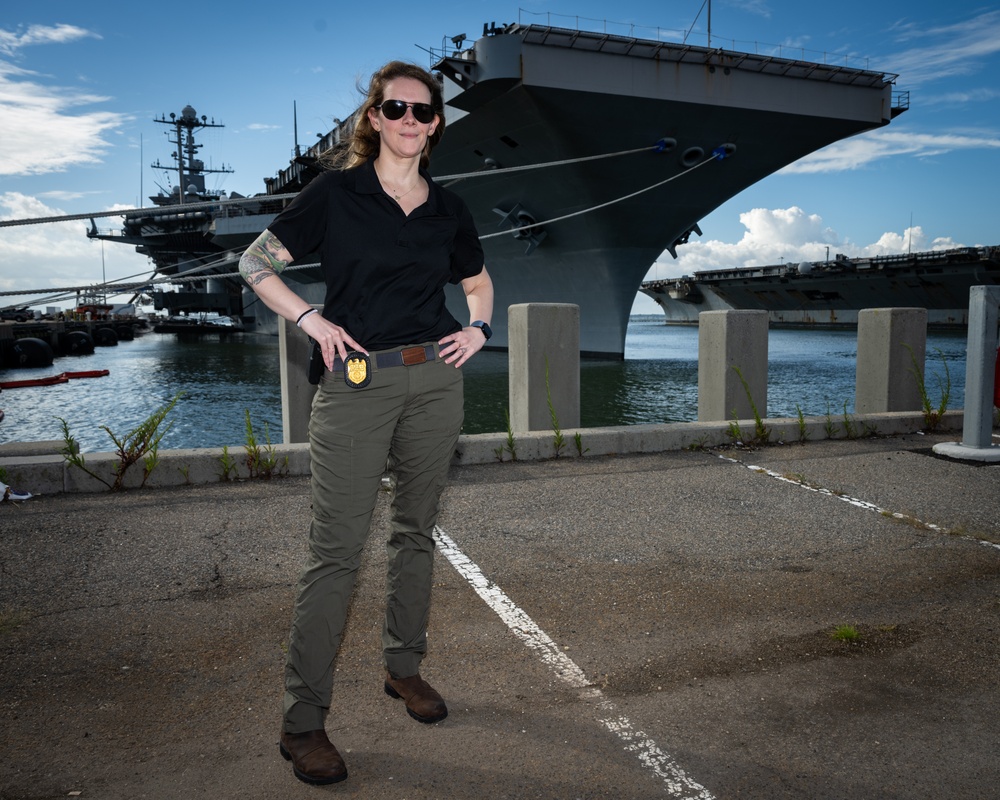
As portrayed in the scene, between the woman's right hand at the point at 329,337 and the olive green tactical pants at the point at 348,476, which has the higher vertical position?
the woman's right hand at the point at 329,337

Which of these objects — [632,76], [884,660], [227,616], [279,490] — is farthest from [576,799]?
[632,76]

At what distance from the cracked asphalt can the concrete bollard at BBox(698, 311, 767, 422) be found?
7.82ft

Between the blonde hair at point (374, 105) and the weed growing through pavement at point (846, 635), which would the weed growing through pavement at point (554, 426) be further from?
the blonde hair at point (374, 105)

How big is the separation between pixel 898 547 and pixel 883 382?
4.50 meters

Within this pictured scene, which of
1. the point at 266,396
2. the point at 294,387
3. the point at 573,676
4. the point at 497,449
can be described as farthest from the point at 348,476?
the point at 266,396

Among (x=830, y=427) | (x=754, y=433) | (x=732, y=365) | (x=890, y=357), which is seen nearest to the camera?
(x=754, y=433)

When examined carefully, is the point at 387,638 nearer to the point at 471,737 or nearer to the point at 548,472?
the point at 471,737

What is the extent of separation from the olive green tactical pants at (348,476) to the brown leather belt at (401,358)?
0.06 feet

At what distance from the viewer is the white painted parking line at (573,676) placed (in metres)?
2.15

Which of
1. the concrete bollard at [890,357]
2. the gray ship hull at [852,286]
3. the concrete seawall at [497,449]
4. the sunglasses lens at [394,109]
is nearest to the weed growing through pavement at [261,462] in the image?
the concrete seawall at [497,449]

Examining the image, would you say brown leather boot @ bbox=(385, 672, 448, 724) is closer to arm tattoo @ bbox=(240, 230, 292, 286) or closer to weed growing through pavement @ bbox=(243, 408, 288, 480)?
arm tattoo @ bbox=(240, 230, 292, 286)

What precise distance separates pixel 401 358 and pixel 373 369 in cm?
10

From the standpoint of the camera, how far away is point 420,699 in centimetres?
248

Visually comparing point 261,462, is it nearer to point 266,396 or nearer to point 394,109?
point 394,109
